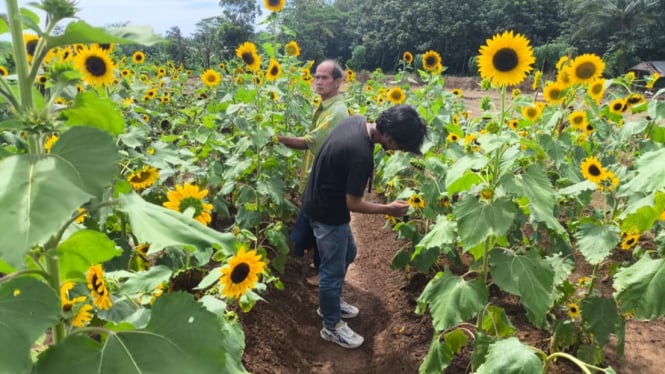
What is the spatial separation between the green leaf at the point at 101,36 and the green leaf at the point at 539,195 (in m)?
2.04

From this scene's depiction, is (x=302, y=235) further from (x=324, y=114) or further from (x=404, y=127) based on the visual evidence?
(x=404, y=127)

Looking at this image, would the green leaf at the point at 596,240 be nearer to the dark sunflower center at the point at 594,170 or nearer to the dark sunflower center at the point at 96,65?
the dark sunflower center at the point at 594,170

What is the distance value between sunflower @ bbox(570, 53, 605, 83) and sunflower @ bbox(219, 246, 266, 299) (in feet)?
11.5

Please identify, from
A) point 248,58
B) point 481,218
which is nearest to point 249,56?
point 248,58

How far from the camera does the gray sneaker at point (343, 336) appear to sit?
402 cm

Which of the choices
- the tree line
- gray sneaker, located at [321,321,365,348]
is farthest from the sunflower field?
the tree line

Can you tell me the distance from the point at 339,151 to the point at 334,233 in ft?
A: 2.23

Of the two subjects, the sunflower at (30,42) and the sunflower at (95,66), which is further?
the sunflower at (95,66)

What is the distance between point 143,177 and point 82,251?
2.32m

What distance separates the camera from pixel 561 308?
3.65 metres

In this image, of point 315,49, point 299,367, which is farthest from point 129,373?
point 315,49

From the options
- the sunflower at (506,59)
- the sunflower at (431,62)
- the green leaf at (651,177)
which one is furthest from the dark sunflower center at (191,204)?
the sunflower at (431,62)

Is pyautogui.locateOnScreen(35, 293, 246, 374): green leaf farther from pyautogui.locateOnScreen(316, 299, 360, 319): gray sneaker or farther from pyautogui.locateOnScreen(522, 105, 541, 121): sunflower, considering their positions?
pyautogui.locateOnScreen(522, 105, 541, 121): sunflower

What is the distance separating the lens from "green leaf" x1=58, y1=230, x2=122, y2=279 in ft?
4.10
